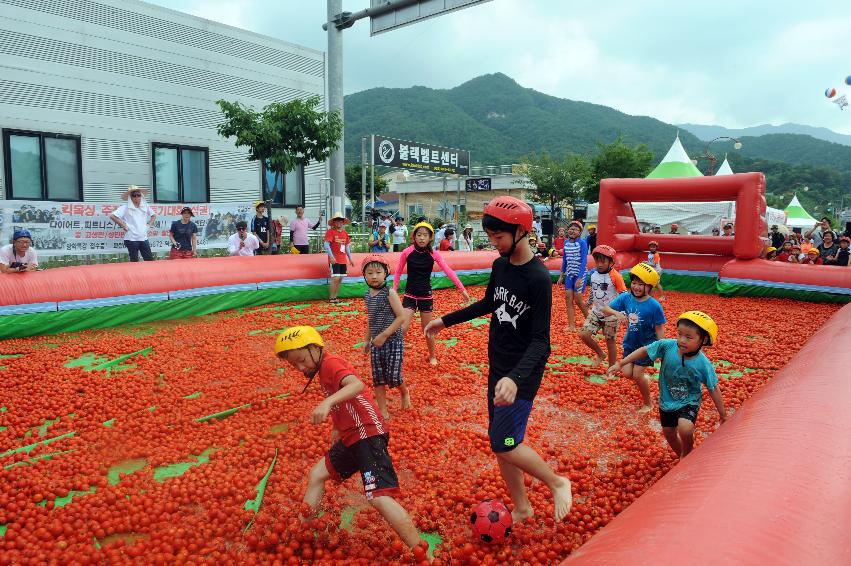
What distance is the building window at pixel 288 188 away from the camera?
1880cm

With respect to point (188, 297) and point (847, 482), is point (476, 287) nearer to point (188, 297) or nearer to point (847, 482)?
point (188, 297)

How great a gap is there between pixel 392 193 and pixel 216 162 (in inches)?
2027

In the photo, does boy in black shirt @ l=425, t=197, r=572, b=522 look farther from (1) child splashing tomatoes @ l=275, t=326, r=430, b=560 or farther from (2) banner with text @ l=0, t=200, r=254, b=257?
(2) banner with text @ l=0, t=200, r=254, b=257

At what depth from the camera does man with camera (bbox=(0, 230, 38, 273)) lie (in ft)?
29.1

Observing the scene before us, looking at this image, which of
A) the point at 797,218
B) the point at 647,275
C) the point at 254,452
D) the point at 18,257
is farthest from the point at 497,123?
the point at 254,452

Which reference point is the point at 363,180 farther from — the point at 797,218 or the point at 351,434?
the point at 797,218

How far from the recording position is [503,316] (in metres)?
3.29

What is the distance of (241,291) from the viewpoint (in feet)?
37.5

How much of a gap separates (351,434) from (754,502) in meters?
2.05

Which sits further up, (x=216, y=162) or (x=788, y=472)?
(x=216, y=162)

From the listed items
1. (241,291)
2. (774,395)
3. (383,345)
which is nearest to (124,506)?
(383,345)

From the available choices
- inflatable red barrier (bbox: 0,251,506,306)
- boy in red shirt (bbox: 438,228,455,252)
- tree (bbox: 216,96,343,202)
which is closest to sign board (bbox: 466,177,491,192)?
boy in red shirt (bbox: 438,228,455,252)

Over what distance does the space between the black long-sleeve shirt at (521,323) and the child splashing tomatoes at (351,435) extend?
0.81m

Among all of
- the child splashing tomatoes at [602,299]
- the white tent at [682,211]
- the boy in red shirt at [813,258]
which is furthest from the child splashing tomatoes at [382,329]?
the white tent at [682,211]
